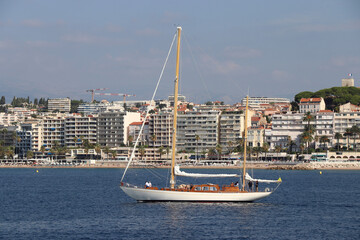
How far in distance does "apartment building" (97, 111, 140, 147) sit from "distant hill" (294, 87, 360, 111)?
5692 cm

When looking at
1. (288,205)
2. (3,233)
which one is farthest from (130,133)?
(3,233)

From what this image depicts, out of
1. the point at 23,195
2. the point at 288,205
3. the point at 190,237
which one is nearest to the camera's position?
the point at 190,237

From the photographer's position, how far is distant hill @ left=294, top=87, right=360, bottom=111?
18712 cm

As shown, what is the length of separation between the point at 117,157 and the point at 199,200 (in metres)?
134

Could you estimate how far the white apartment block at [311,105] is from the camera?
180m

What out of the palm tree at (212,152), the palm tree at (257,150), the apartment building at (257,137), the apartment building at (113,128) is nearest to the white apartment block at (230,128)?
the apartment building at (257,137)

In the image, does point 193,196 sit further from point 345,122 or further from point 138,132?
point 138,132

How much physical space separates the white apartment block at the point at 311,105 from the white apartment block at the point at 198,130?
79.6 ft

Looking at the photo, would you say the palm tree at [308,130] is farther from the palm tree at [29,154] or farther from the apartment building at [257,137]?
the palm tree at [29,154]

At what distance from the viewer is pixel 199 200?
5128cm

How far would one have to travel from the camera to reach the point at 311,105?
596 ft

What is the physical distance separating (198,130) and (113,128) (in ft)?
93.0

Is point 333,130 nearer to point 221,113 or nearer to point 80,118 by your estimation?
point 221,113

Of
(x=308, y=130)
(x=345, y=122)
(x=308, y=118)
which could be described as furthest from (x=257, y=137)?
(x=345, y=122)
